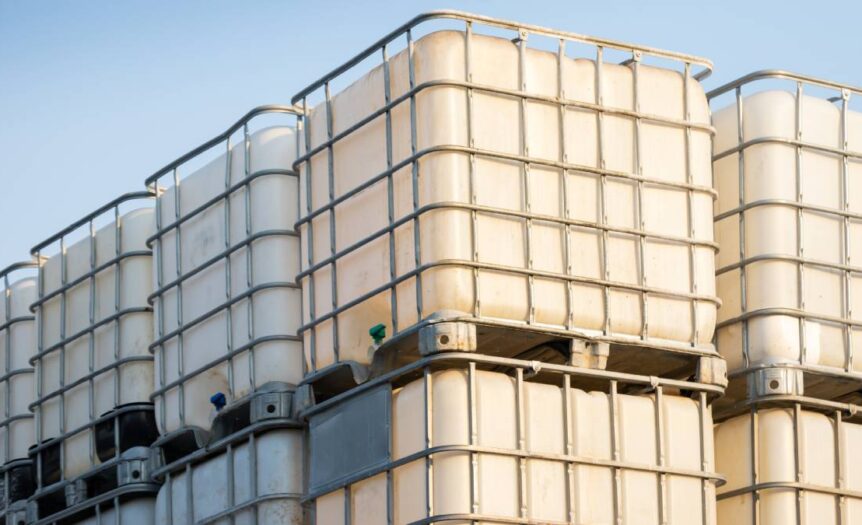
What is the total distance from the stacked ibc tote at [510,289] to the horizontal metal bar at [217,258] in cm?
74

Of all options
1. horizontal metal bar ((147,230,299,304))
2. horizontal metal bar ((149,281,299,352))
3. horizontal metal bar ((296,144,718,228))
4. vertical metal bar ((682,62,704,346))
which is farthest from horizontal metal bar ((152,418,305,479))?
vertical metal bar ((682,62,704,346))

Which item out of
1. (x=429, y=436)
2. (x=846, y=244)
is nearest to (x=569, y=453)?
(x=429, y=436)

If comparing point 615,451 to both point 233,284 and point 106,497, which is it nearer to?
point 233,284

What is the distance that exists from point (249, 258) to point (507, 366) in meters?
5.08

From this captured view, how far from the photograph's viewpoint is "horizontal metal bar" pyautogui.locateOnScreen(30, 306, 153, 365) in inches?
1323

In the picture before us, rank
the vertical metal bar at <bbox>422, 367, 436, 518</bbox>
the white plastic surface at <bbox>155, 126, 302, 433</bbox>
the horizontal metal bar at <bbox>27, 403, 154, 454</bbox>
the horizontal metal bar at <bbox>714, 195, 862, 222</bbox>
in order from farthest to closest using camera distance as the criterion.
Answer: the horizontal metal bar at <bbox>27, 403, 154, 454</bbox> → the white plastic surface at <bbox>155, 126, 302, 433</bbox> → the horizontal metal bar at <bbox>714, 195, 862, 222</bbox> → the vertical metal bar at <bbox>422, 367, 436, 518</bbox>

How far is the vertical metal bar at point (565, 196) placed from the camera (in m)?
27.7

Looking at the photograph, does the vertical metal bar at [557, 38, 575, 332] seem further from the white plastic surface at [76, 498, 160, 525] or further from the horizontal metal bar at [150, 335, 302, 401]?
the white plastic surface at [76, 498, 160, 525]

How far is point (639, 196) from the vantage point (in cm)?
2867

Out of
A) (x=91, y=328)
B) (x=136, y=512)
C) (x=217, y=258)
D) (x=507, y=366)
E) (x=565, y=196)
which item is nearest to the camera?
(x=507, y=366)

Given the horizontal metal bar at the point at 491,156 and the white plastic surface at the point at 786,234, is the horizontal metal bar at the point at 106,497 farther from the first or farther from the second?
the white plastic surface at the point at 786,234

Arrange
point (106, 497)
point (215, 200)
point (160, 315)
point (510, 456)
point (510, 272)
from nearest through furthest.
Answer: point (510, 456), point (510, 272), point (215, 200), point (160, 315), point (106, 497)

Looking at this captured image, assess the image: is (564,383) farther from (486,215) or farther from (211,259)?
(211,259)

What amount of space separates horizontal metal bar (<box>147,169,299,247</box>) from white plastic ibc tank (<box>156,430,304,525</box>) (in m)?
3.49
